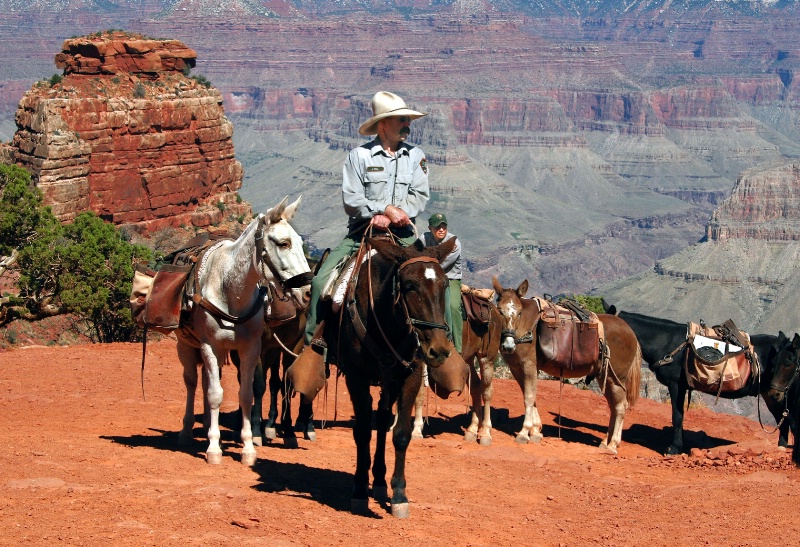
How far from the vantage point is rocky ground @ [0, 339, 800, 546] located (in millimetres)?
10484

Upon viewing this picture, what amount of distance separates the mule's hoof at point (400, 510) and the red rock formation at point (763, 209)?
7079 inches

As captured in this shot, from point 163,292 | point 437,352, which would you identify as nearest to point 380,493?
point 437,352

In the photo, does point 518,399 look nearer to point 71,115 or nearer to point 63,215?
point 63,215

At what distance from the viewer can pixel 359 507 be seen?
37.1 ft

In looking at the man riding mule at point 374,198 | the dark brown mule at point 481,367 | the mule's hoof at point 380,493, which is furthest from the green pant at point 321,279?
the dark brown mule at point 481,367

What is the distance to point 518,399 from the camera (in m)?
21.8

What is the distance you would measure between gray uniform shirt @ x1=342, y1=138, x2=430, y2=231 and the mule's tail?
774 cm

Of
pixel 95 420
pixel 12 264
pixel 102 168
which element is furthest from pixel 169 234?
pixel 95 420

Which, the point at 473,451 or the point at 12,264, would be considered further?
the point at 12,264

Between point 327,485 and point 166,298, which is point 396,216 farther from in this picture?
point 166,298

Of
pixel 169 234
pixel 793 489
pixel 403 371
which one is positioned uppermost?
pixel 403 371

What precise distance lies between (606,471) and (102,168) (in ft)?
→ 156

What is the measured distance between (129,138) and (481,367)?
4617cm

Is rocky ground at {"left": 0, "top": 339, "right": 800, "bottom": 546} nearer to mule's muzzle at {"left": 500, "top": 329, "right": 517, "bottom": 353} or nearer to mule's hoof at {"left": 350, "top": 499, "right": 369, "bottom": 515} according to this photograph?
mule's hoof at {"left": 350, "top": 499, "right": 369, "bottom": 515}
